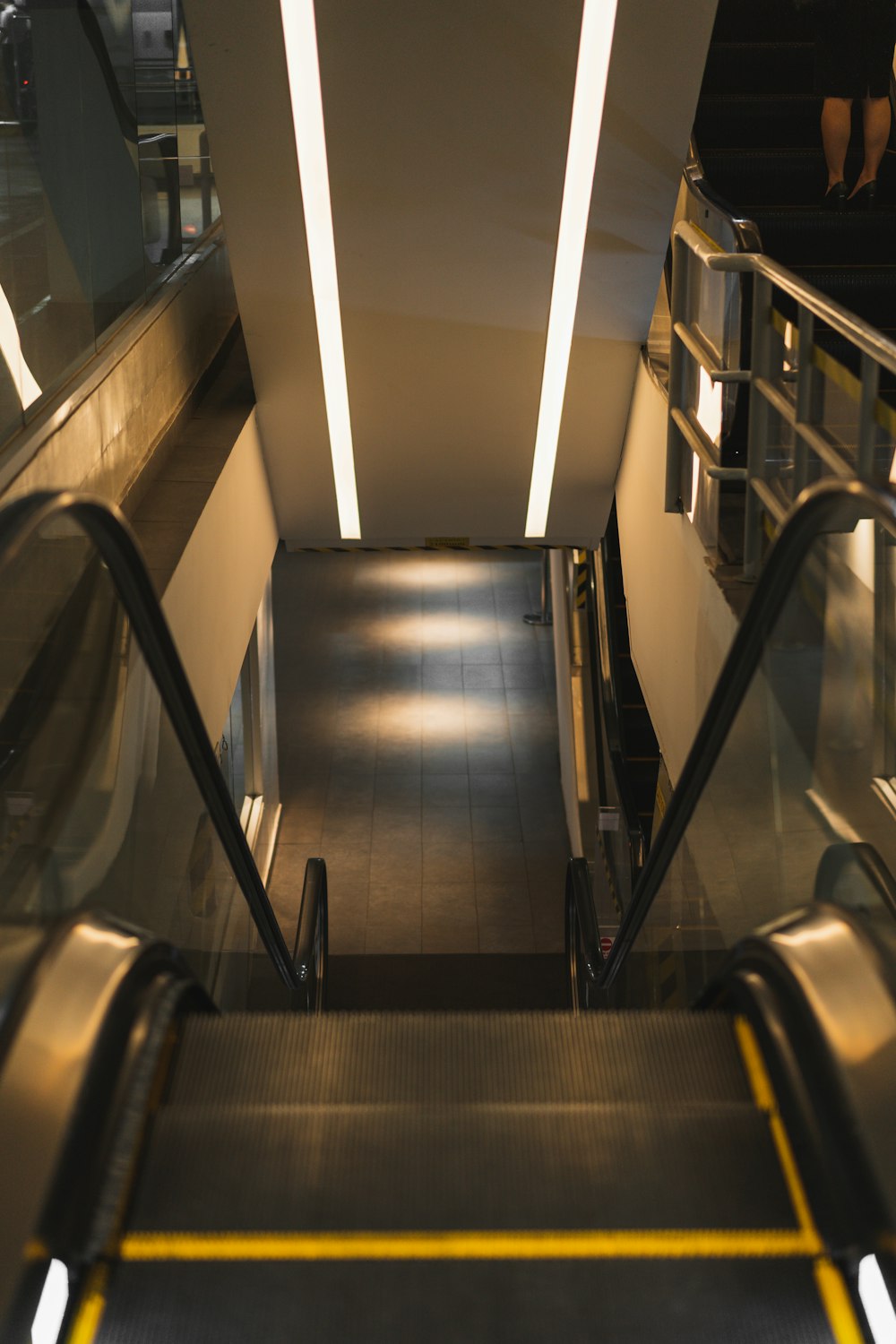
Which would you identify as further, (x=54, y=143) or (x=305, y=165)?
(x=305, y=165)

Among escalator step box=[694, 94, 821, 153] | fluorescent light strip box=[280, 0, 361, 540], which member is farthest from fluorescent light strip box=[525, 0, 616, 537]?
escalator step box=[694, 94, 821, 153]

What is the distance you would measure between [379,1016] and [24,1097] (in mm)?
1099

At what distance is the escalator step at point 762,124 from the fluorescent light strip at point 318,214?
7.35 feet

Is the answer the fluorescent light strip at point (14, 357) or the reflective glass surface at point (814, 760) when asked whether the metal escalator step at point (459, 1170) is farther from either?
the fluorescent light strip at point (14, 357)

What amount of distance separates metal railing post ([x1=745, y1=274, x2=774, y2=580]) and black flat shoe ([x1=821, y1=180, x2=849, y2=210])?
2.07 meters

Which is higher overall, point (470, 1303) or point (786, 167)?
point (786, 167)

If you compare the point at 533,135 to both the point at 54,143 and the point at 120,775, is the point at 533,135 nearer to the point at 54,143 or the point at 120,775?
the point at 54,143

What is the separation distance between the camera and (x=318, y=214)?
5.18 m

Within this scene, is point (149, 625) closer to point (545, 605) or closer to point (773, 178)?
point (773, 178)

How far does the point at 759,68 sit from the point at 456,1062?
20.6ft

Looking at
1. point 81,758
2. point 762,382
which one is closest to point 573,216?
point 762,382

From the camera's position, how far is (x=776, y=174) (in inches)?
250

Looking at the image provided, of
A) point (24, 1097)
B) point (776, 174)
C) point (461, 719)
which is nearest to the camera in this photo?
point (24, 1097)

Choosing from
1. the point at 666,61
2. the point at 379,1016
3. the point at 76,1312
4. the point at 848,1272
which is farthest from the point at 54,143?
the point at 848,1272
